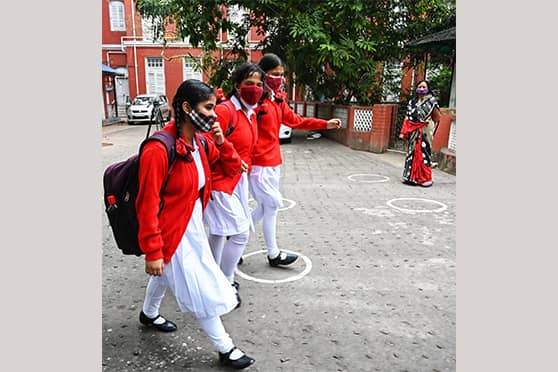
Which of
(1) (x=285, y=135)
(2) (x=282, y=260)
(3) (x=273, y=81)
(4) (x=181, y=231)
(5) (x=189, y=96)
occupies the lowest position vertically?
(2) (x=282, y=260)

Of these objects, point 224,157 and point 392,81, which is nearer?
point 224,157

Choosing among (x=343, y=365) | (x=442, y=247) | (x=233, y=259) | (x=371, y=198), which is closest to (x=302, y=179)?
(x=371, y=198)

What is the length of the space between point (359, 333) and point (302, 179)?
18.5 ft

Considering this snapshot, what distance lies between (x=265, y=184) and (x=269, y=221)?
1.25ft

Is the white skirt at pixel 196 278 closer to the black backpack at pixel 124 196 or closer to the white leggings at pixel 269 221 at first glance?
the black backpack at pixel 124 196

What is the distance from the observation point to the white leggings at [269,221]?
3.91 metres

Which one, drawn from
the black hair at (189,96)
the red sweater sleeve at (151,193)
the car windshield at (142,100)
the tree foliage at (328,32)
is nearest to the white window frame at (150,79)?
the car windshield at (142,100)

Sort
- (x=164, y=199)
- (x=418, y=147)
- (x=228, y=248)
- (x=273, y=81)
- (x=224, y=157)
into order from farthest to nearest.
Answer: (x=418, y=147) < (x=273, y=81) < (x=228, y=248) < (x=224, y=157) < (x=164, y=199)

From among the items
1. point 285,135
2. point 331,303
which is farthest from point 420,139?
point 285,135

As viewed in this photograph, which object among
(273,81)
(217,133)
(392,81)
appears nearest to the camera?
(217,133)

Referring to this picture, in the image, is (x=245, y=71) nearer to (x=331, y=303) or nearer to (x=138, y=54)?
(x=331, y=303)

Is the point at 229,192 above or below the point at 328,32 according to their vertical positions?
below

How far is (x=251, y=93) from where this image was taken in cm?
320

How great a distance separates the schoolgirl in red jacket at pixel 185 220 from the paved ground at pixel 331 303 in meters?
0.44
